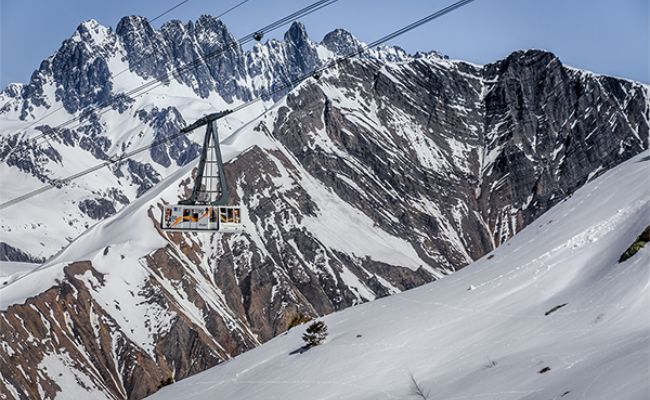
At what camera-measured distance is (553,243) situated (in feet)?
205

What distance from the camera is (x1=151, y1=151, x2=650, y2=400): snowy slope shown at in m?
44.1

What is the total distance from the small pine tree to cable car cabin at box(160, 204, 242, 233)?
7.85 metres

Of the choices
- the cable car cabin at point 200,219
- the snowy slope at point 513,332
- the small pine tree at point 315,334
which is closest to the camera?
the snowy slope at point 513,332

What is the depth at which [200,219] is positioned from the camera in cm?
6488

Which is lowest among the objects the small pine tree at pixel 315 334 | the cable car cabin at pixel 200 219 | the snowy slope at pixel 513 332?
the snowy slope at pixel 513 332

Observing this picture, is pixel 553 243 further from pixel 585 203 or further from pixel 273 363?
pixel 273 363

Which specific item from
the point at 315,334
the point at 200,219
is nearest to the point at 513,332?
the point at 315,334

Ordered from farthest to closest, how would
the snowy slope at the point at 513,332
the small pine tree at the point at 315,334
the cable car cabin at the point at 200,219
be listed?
the small pine tree at the point at 315,334, the cable car cabin at the point at 200,219, the snowy slope at the point at 513,332

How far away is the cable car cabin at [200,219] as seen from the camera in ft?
212

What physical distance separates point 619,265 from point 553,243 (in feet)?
28.0

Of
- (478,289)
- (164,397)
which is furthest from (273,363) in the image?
(478,289)

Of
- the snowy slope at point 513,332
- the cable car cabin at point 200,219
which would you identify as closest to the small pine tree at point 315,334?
the snowy slope at point 513,332

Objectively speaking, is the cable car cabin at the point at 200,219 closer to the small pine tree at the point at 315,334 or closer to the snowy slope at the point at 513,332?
the small pine tree at the point at 315,334

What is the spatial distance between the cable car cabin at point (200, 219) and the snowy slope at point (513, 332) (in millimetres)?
9024
